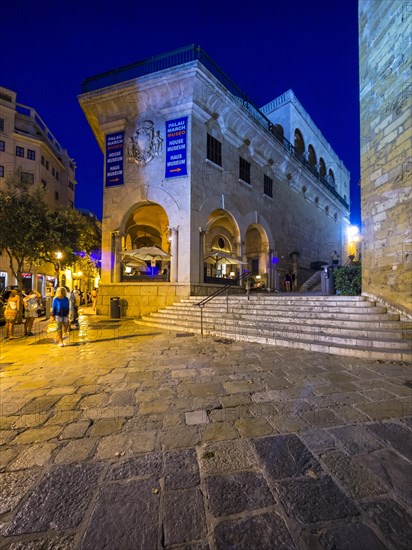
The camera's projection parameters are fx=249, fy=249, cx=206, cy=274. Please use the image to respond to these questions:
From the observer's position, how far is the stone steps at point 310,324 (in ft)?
18.4

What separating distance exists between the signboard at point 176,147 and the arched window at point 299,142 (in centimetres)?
1555

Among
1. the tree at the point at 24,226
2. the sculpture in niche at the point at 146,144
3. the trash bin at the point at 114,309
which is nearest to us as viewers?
the tree at the point at 24,226

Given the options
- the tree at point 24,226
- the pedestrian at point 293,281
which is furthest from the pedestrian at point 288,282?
the tree at point 24,226

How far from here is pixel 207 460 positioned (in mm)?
2096

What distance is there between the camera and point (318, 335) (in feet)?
21.0

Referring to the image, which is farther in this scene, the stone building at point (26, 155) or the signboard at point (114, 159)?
the stone building at point (26, 155)

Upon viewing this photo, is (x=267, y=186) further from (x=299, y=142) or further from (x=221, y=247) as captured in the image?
(x=299, y=142)

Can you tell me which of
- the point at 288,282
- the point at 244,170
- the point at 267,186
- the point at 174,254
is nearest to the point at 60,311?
the point at 174,254

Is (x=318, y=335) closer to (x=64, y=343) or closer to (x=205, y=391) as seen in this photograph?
(x=205, y=391)

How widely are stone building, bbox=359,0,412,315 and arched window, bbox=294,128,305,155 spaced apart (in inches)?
660

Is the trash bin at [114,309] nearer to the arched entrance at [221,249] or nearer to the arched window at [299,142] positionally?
the arched entrance at [221,249]

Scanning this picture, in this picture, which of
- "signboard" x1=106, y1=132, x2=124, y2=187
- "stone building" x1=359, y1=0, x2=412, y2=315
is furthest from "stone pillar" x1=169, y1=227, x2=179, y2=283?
"stone building" x1=359, y1=0, x2=412, y2=315

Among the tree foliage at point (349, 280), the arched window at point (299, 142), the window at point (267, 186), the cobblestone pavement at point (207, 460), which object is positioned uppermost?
the arched window at point (299, 142)

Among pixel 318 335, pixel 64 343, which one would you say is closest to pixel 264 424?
pixel 318 335
